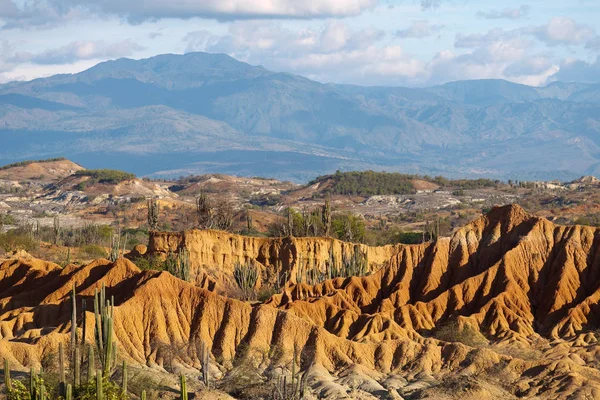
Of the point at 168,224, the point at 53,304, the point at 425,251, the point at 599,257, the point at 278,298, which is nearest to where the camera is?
the point at 53,304

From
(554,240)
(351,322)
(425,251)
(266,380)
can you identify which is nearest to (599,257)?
(554,240)

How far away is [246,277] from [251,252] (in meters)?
7.73

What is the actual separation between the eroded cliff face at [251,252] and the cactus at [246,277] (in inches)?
46.3

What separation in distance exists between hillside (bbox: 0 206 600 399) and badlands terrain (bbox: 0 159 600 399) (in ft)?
0.37

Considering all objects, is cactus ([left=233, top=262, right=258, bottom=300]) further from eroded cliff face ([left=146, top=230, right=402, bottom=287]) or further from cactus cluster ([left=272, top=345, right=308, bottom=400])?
cactus cluster ([left=272, top=345, right=308, bottom=400])

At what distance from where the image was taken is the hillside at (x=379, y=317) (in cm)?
6294

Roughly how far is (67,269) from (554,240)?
3662cm

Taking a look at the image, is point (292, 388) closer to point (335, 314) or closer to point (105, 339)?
point (105, 339)

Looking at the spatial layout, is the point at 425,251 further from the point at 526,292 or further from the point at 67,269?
the point at 67,269

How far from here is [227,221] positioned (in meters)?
122

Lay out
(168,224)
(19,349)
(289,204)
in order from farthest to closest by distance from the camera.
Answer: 1. (289,204)
2. (168,224)
3. (19,349)

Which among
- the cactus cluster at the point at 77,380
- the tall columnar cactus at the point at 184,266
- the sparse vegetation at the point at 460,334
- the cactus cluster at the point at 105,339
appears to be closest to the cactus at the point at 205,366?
the cactus cluster at the point at 105,339

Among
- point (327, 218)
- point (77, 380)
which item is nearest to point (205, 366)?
point (77, 380)

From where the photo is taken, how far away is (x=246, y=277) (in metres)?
89.4
